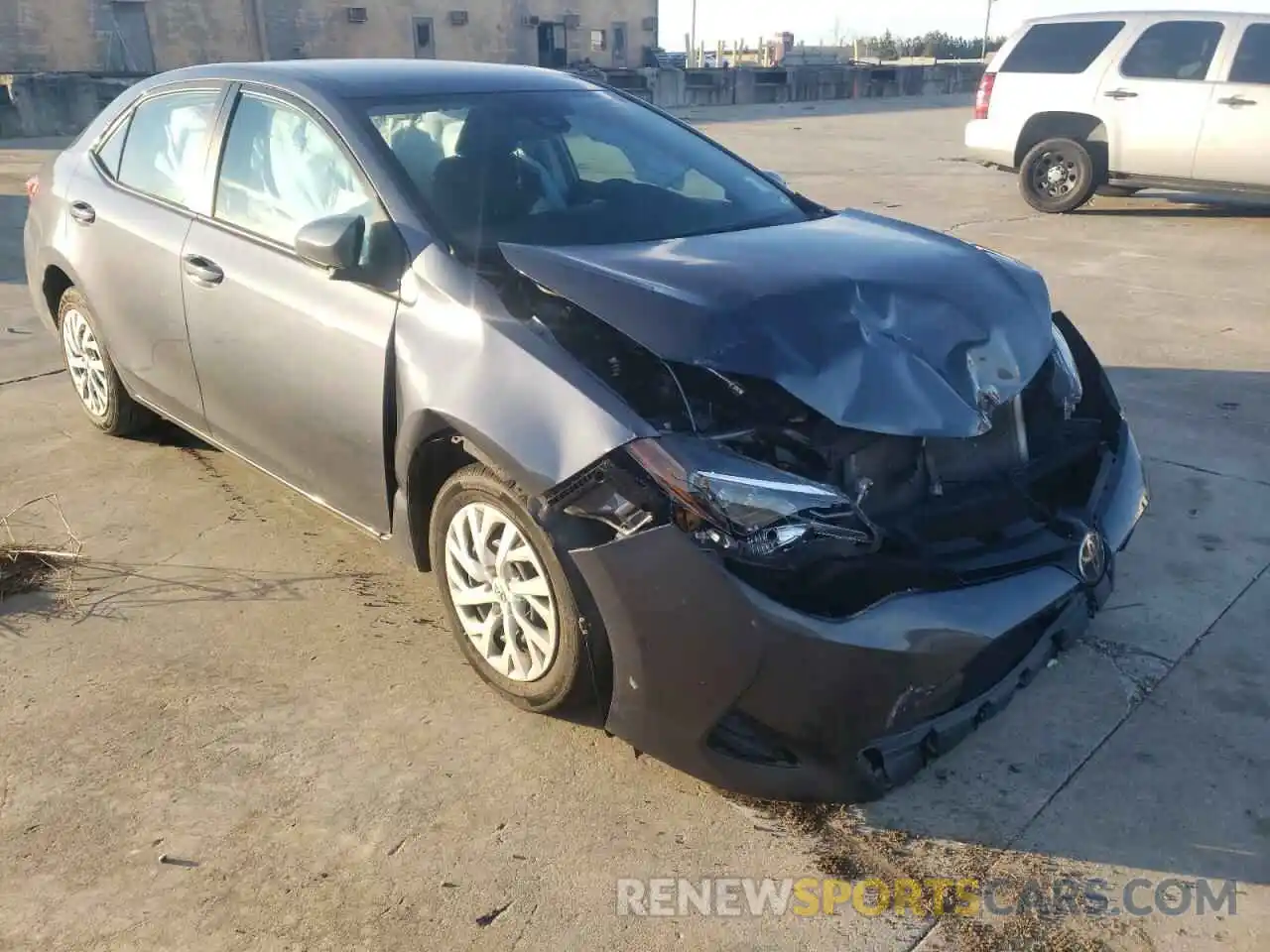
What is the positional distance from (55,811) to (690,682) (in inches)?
63.8

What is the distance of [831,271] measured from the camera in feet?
9.73

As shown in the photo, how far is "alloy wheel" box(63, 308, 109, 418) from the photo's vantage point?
4836 millimetres

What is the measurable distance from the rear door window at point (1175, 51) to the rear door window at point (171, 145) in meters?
9.09

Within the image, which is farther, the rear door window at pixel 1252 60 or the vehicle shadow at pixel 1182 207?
the vehicle shadow at pixel 1182 207

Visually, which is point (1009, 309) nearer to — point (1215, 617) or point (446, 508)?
point (1215, 617)

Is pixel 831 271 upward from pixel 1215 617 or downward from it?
upward

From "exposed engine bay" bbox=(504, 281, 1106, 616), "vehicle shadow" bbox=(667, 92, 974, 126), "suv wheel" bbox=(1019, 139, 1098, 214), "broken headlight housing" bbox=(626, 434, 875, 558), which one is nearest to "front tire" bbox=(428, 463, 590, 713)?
"exposed engine bay" bbox=(504, 281, 1106, 616)

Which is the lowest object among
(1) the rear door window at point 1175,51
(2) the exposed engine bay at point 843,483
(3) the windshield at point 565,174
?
(2) the exposed engine bay at point 843,483

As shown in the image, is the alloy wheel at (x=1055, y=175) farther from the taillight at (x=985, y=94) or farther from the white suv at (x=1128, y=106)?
the taillight at (x=985, y=94)

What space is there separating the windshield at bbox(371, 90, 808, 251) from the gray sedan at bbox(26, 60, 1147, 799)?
14 millimetres

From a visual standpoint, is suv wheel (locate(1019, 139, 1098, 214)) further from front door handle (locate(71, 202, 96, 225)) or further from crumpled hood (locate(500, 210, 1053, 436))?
front door handle (locate(71, 202, 96, 225))

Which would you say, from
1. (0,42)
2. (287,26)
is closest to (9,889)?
(0,42)

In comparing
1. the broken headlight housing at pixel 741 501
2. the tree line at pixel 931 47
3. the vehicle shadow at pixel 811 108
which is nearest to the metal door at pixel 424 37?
the vehicle shadow at pixel 811 108

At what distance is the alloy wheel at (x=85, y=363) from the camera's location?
4836 millimetres
